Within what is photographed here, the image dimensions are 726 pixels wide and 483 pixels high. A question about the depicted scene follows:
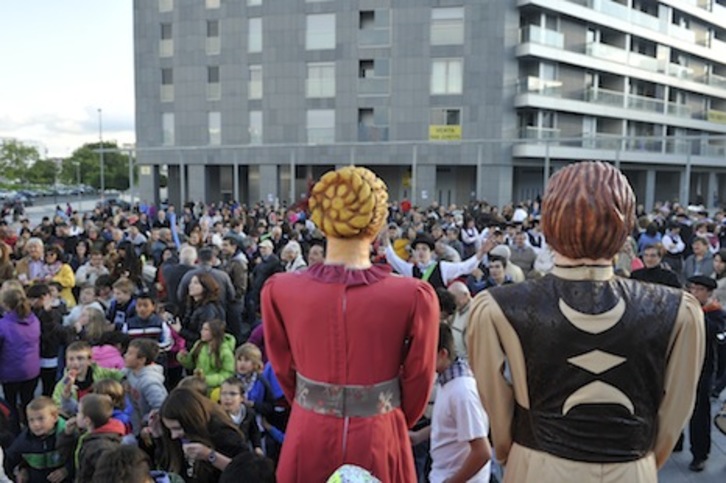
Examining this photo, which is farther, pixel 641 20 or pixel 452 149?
pixel 641 20

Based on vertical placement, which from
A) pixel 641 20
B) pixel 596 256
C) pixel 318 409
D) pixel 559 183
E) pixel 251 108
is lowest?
pixel 318 409

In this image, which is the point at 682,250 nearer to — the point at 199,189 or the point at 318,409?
the point at 318,409

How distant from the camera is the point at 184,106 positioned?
3631 centimetres

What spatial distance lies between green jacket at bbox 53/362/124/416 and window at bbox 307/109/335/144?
30038 millimetres

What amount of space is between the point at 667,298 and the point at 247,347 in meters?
3.62

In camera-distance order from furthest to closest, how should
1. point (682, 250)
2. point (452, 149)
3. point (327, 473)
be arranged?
point (452, 149), point (682, 250), point (327, 473)

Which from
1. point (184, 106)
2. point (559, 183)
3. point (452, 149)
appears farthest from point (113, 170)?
point (559, 183)

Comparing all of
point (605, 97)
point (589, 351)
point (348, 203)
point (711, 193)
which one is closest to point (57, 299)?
point (348, 203)

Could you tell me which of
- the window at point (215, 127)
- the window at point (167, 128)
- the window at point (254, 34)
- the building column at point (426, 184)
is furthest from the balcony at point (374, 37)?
the window at point (167, 128)

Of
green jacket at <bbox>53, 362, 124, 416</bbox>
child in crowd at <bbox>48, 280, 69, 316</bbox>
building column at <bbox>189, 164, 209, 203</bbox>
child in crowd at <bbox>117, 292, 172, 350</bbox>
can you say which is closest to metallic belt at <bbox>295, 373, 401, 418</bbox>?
green jacket at <bbox>53, 362, 124, 416</bbox>

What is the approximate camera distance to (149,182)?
127 ft

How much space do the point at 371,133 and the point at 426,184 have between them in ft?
13.5

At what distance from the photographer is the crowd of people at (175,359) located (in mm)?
3607

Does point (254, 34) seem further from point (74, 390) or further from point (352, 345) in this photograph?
point (352, 345)
